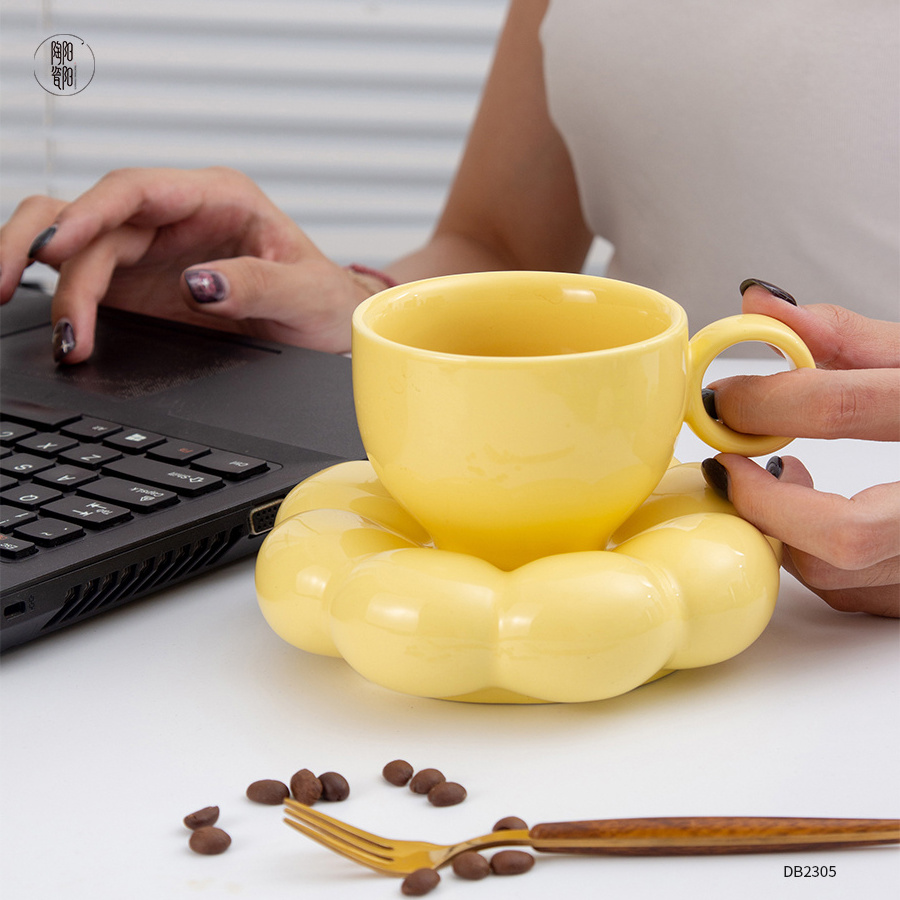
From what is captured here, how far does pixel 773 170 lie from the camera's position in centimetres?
94

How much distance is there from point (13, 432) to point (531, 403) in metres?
0.35

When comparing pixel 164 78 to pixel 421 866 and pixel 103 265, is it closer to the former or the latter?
pixel 103 265

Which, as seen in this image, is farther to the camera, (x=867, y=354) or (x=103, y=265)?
(x=103, y=265)

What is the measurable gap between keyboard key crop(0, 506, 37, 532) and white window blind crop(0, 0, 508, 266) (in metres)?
1.38

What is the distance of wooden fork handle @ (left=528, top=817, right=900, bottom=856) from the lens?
11.4 inches

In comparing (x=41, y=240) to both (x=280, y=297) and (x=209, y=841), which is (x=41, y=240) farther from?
(x=209, y=841)

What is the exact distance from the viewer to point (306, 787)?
1.04 ft

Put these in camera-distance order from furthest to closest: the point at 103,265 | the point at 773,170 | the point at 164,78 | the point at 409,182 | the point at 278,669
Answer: the point at 409,182 < the point at 164,78 < the point at 773,170 < the point at 103,265 < the point at 278,669

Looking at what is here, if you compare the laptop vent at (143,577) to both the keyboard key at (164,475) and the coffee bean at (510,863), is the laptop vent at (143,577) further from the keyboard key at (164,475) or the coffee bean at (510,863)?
the coffee bean at (510,863)

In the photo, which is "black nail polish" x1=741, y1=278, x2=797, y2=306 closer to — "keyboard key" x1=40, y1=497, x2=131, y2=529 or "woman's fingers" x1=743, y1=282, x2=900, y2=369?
"woman's fingers" x1=743, y1=282, x2=900, y2=369

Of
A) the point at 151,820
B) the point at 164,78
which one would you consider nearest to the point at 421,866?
the point at 151,820

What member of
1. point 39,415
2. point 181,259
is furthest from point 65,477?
point 181,259

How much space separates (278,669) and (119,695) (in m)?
0.06

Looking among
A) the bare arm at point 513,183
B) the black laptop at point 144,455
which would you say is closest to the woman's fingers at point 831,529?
the black laptop at point 144,455
